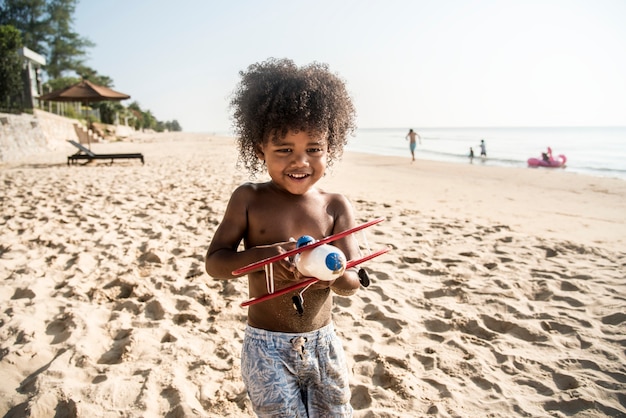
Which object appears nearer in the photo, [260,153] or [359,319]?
[260,153]

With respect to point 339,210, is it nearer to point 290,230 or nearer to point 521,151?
point 290,230

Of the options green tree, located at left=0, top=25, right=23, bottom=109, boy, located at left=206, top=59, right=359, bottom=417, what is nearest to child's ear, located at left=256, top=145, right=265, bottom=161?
boy, located at left=206, top=59, right=359, bottom=417

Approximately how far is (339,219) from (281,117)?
51 cm

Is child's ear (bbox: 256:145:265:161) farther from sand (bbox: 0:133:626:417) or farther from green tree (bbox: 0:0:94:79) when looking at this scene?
green tree (bbox: 0:0:94:79)

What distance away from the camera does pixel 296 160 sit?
1708 mm

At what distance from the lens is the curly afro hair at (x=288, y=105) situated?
1.75m

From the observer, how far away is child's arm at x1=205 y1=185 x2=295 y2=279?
152 centimetres

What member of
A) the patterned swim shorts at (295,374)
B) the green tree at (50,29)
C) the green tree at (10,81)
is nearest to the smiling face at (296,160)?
the patterned swim shorts at (295,374)

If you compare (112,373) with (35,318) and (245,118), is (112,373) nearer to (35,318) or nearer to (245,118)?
(35,318)

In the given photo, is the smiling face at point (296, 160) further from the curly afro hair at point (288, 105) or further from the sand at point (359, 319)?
the sand at point (359, 319)

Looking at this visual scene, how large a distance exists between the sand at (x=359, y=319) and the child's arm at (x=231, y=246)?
0.65 meters

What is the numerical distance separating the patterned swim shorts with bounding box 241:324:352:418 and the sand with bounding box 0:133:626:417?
0.86 metres

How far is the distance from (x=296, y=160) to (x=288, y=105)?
241 millimetres

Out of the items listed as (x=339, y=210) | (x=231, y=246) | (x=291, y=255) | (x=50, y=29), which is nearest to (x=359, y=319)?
(x=339, y=210)
